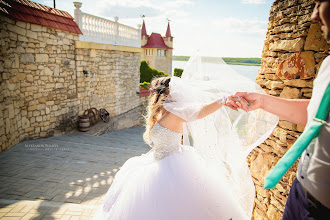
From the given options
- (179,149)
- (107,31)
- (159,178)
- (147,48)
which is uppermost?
(147,48)

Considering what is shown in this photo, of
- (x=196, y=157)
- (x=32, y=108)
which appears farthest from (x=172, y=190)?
(x=32, y=108)

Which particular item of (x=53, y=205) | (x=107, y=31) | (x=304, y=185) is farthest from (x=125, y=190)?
(x=107, y=31)

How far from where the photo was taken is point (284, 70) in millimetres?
2260

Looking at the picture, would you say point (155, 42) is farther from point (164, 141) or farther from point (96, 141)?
point (164, 141)

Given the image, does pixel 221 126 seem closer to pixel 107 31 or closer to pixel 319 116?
pixel 319 116

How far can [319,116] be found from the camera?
106 centimetres

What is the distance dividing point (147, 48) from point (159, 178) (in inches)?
1332

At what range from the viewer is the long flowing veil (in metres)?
1.99

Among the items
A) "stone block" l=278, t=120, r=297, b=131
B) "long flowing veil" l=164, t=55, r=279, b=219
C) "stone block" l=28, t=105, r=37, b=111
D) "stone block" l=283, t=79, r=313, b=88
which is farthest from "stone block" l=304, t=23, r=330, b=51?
"stone block" l=28, t=105, r=37, b=111

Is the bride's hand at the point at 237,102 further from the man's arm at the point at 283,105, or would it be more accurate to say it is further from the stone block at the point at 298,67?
the stone block at the point at 298,67

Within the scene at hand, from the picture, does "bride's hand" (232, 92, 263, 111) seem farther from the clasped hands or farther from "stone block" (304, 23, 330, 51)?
"stone block" (304, 23, 330, 51)

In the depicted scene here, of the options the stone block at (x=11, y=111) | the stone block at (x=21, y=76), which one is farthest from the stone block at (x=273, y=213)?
the stone block at (x=21, y=76)

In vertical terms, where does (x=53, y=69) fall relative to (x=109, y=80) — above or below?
above

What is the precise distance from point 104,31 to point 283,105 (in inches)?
383
